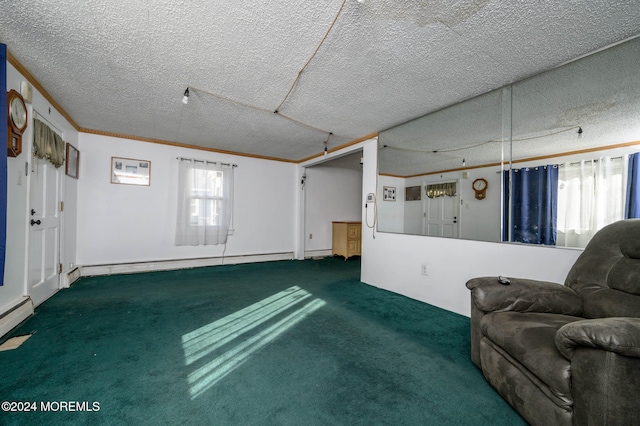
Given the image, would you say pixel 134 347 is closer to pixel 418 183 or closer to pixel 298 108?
pixel 298 108

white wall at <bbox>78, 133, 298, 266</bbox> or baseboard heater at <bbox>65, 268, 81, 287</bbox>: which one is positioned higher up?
white wall at <bbox>78, 133, 298, 266</bbox>

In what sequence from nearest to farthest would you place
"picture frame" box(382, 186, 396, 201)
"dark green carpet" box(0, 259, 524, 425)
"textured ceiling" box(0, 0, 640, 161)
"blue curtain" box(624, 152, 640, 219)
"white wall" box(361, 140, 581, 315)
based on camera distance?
"dark green carpet" box(0, 259, 524, 425) < "textured ceiling" box(0, 0, 640, 161) < "blue curtain" box(624, 152, 640, 219) < "white wall" box(361, 140, 581, 315) < "picture frame" box(382, 186, 396, 201)

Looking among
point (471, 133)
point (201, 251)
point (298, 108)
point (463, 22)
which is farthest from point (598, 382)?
point (201, 251)

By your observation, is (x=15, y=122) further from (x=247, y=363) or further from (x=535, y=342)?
(x=535, y=342)

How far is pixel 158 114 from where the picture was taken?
3455 mm

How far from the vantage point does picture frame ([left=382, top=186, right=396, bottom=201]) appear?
12.5ft

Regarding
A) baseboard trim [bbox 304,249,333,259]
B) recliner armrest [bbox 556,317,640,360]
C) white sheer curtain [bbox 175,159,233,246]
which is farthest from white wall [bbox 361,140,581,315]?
white sheer curtain [bbox 175,159,233,246]

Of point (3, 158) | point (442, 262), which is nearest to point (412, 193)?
point (442, 262)

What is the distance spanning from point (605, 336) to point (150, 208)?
553cm

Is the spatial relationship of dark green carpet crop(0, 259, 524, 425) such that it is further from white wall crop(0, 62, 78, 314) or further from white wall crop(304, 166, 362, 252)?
white wall crop(304, 166, 362, 252)

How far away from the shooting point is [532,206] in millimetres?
2449

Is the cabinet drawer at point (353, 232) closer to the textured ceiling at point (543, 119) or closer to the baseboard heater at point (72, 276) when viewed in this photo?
the textured ceiling at point (543, 119)

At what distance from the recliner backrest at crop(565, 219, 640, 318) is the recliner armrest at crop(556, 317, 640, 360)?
0.60 meters

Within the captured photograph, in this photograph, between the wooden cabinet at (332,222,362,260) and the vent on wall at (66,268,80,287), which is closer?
the vent on wall at (66,268,80,287)
